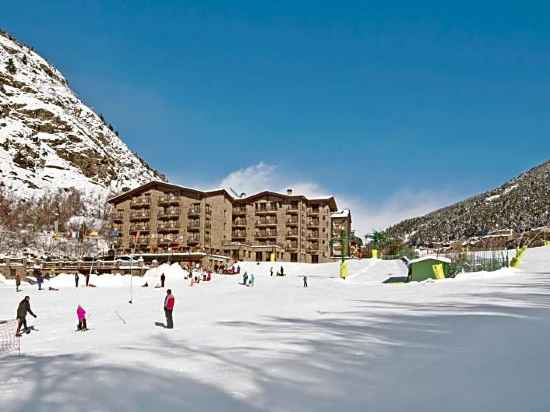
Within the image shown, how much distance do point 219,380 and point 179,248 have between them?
72670mm

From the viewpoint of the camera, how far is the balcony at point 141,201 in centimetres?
8795

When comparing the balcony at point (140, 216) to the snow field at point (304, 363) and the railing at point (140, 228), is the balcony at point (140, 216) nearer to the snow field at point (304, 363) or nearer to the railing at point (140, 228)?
the railing at point (140, 228)

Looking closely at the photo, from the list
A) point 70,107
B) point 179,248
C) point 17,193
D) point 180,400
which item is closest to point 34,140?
point 17,193

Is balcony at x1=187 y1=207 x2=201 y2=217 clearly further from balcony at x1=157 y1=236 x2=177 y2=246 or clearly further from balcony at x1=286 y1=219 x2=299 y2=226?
balcony at x1=286 y1=219 x2=299 y2=226

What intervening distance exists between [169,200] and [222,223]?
9002mm

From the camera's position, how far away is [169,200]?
86.8 meters

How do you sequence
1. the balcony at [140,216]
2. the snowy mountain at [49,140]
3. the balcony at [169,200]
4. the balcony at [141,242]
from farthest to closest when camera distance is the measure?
1. the snowy mountain at [49,140]
2. the balcony at [140,216]
3. the balcony at [169,200]
4. the balcony at [141,242]

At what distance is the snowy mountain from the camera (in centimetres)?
12419

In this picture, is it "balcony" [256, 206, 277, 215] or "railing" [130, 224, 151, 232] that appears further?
"balcony" [256, 206, 277, 215]

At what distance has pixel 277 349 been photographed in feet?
37.3

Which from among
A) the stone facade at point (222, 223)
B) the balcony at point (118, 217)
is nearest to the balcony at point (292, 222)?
the stone facade at point (222, 223)

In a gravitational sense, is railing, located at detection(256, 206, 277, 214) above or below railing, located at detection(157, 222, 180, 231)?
above

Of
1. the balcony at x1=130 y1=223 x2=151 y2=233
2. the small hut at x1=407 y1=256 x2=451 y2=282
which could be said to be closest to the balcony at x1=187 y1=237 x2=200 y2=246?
the balcony at x1=130 y1=223 x2=151 y2=233

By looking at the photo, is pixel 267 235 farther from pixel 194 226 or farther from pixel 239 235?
pixel 194 226
